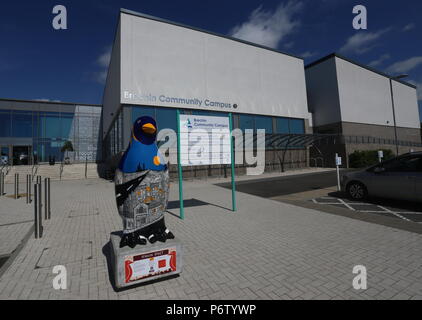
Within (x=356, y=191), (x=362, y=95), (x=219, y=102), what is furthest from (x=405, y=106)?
(x=356, y=191)

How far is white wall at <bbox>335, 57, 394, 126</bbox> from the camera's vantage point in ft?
80.5

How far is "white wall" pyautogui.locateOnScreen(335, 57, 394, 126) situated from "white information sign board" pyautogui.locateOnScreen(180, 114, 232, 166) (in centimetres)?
2279

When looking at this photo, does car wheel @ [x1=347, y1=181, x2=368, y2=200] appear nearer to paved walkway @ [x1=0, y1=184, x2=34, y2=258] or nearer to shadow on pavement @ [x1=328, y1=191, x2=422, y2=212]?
shadow on pavement @ [x1=328, y1=191, x2=422, y2=212]

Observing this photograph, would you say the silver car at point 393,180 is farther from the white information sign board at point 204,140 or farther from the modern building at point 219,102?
the modern building at point 219,102

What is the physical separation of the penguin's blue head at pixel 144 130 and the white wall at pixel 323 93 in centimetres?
2606

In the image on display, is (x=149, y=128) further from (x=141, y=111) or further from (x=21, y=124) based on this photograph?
(x=21, y=124)

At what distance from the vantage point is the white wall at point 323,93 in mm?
24312

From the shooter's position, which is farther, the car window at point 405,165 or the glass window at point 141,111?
the glass window at point 141,111

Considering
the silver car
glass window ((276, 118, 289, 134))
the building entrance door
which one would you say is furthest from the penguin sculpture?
the building entrance door

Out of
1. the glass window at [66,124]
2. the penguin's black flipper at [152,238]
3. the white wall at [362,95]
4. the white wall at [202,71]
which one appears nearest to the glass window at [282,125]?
the white wall at [202,71]

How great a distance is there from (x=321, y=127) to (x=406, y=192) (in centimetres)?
2148

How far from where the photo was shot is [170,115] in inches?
653
